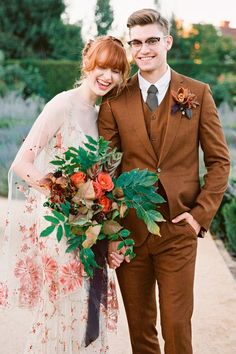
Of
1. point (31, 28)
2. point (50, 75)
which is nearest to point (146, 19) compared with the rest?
point (50, 75)

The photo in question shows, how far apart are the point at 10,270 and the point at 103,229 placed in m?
0.76

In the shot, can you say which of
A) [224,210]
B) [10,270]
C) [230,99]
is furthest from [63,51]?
[10,270]

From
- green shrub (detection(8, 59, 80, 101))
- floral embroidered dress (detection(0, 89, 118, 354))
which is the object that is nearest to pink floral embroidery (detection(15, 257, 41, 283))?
floral embroidered dress (detection(0, 89, 118, 354))

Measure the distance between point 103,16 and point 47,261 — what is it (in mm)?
10322

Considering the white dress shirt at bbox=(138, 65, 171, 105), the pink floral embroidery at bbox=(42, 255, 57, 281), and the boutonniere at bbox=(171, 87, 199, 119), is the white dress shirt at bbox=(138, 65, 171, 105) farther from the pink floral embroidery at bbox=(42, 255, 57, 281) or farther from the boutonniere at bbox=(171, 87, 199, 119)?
the pink floral embroidery at bbox=(42, 255, 57, 281)

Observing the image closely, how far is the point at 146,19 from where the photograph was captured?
305 centimetres

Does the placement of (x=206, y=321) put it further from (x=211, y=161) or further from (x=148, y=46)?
(x=148, y=46)

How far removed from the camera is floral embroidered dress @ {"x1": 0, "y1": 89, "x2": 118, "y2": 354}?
3.14m

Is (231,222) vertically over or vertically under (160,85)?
under

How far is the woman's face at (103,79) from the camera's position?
10.2 ft

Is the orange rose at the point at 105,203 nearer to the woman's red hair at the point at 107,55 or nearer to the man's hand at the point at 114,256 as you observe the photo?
the man's hand at the point at 114,256

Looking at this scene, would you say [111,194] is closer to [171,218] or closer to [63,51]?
[171,218]

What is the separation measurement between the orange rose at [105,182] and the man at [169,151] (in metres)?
0.36

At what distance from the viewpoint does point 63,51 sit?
13742mm
